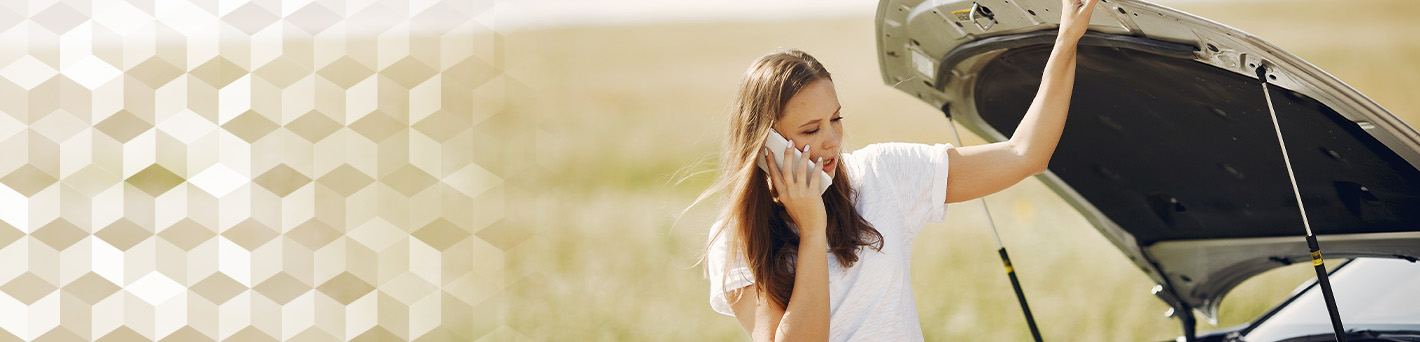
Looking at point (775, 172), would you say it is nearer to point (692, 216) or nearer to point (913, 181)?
point (913, 181)

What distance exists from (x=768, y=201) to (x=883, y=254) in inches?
12.4

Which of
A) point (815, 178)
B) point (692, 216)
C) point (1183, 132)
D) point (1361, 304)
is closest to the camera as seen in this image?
point (815, 178)

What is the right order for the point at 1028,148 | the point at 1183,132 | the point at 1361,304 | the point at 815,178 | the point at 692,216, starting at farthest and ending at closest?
the point at 692,216 < the point at 1361,304 < the point at 1183,132 < the point at 1028,148 < the point at 815,178

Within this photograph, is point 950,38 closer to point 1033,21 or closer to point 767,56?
point 1033,21

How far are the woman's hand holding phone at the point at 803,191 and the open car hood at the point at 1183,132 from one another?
1.84 ft

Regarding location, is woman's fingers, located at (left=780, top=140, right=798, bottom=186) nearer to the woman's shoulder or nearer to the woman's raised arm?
the woman's shoulder

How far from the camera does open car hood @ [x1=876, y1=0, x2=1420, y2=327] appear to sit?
2117 mm

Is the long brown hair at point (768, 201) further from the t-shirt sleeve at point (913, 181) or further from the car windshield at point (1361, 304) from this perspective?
the car windshield at point (1361, 304)

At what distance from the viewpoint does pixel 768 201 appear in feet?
8.05

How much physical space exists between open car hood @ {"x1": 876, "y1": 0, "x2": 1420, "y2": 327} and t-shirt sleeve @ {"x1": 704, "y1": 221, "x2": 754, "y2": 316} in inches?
30.1

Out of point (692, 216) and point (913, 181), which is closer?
point (913, 181)
